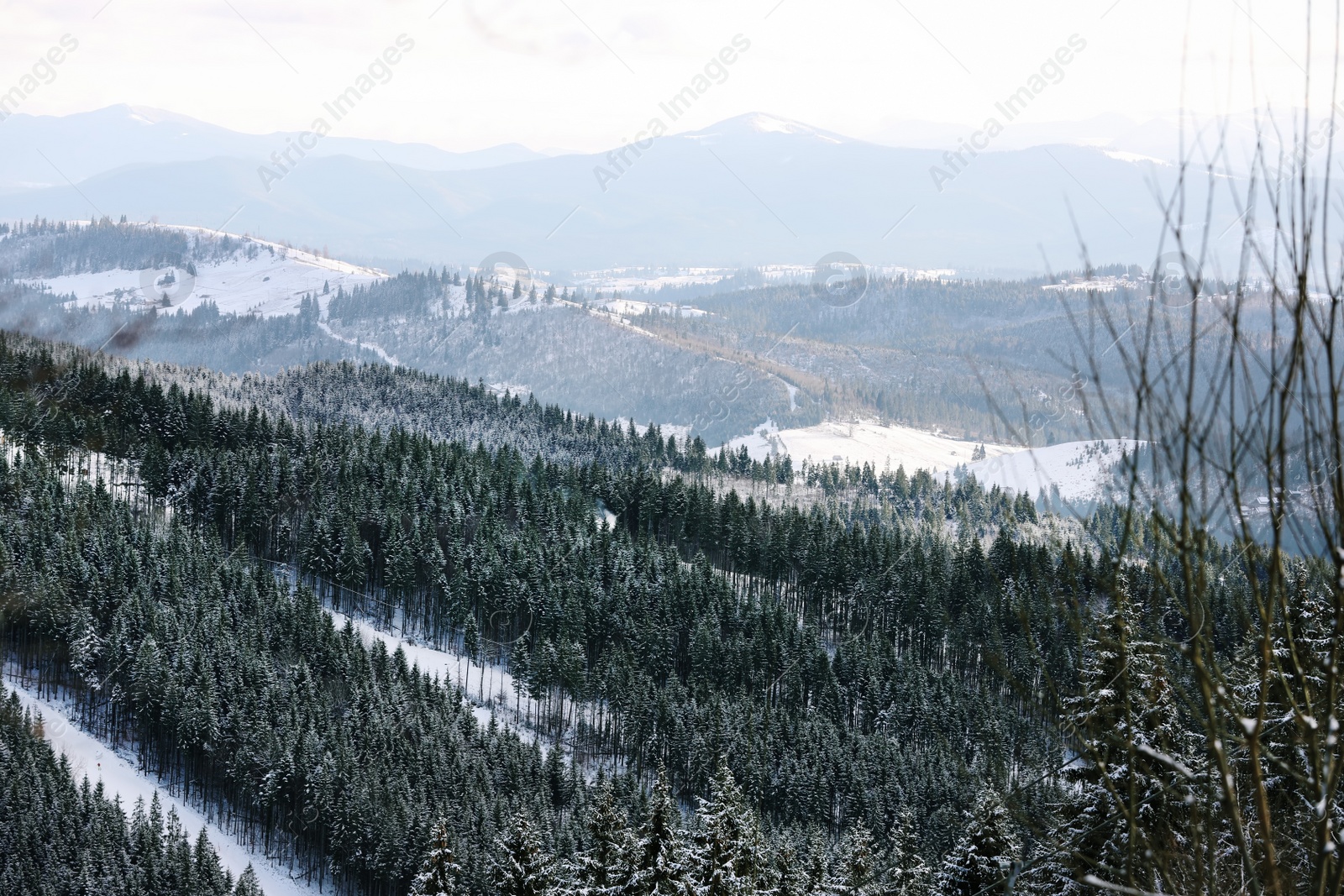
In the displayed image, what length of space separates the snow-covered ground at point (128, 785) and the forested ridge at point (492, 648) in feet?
4.89

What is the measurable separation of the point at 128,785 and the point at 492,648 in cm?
3423

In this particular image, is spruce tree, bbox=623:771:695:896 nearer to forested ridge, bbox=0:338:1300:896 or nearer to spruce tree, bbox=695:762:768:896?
forested ridge, bbox=0:338:1300:896

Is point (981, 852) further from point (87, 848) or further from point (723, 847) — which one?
point (87, 848)

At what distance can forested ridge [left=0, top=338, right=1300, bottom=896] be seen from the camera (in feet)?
206

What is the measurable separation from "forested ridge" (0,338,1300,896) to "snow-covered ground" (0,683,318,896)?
4.89 feet

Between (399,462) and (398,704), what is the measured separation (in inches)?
2051

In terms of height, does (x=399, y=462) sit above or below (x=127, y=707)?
above

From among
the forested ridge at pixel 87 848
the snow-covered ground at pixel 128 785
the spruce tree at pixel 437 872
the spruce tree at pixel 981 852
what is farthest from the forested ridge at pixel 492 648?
the forested ridge at pixel 87 848

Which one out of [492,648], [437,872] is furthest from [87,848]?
[492,648]

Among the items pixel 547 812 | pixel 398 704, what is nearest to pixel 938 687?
pixel 547 812

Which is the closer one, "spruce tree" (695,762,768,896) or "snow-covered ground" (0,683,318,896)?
"spruce tree" (695,762,768,896)

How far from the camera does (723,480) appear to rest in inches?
7101

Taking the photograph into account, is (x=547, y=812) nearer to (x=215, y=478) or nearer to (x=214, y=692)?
(x=214, y=692)

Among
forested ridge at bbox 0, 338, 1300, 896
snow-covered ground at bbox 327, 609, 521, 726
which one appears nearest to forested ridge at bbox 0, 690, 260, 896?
forested ridge at bbox 0, 338, 1300, 896
